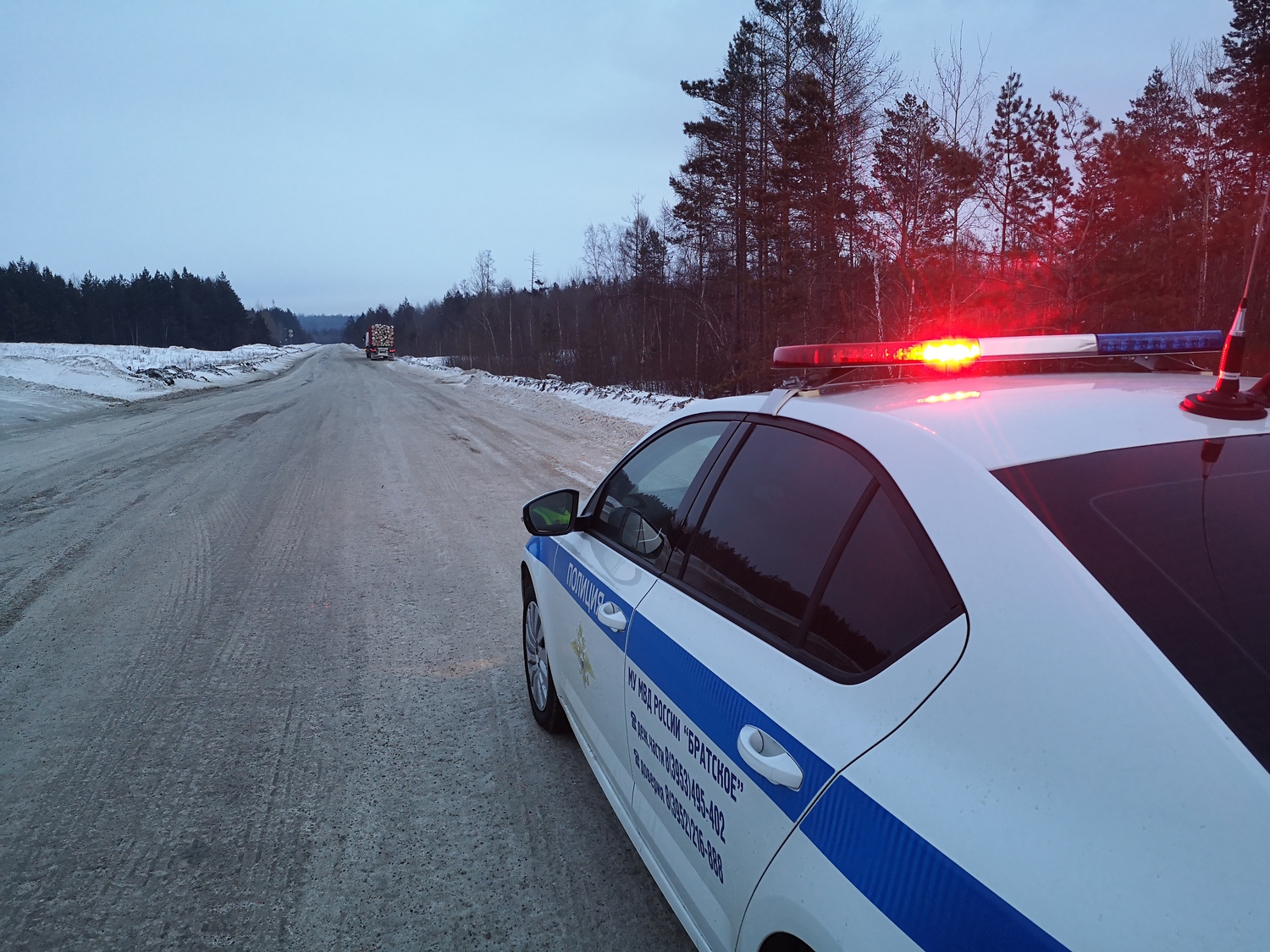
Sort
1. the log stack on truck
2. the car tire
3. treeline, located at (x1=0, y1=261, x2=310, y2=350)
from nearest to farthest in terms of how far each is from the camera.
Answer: the car tire < the log stack on truck < treeline, located at (x1=0, y1=261, x2=310, y2=350)

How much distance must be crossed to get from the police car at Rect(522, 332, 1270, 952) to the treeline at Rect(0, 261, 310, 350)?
109039 mm

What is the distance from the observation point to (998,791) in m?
1.07

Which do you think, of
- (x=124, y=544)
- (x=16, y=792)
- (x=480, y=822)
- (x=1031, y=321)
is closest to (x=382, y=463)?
(x=124, y=544)

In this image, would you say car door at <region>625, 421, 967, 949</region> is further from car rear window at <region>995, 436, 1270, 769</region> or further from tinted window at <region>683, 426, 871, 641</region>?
car rear window at <region>995, 436, 1270, 769</region>

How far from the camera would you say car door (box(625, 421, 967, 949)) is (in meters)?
1.35

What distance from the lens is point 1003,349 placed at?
2012mm

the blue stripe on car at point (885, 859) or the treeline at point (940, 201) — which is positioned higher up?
the treeline at point (940, 201)

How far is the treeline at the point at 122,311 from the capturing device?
9475 centimetres

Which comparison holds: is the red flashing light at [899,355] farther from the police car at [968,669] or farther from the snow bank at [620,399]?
the snow bank at [620,399]

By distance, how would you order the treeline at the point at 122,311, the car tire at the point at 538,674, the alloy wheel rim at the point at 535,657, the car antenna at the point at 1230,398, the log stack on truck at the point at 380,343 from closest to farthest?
the car antenna at the point at 1230,398 < the car tire at the point at 538,674 < the alloy wheel rim at the point at 535,657 < the log stack on truck at the point at 380,343 < the treeline at the point at 122,311

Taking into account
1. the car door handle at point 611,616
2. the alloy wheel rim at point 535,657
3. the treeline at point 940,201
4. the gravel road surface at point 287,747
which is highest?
the treeline at point 940,201

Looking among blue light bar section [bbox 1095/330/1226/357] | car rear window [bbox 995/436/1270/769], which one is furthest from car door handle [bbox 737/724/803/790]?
blue light bar section [bbox 1095/330/1226/357]

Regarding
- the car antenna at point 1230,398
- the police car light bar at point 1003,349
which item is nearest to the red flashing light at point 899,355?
the police car light bar at point 1003,349

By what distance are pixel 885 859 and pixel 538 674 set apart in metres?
2.55
